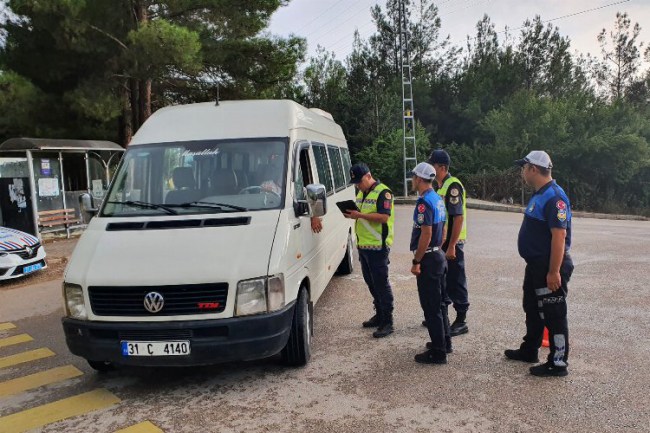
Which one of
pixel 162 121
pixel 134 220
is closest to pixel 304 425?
pixel 134 220

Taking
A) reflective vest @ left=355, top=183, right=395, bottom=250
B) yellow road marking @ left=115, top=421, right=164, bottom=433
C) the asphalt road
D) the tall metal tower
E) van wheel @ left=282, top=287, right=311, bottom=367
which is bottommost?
yellow road marking @ left=115, top=421, right=164, bottom=433

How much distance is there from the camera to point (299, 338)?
446 centimetres

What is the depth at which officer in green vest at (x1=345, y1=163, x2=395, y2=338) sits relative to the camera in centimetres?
520

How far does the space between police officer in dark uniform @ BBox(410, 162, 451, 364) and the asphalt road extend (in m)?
0.22

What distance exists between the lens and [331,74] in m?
40.6

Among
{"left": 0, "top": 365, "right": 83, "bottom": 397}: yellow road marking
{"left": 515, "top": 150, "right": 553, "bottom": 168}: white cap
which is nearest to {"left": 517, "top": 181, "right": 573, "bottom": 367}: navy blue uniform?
{"left": 515, "top": 150, "right": 553, "bottom": 168}: white cap

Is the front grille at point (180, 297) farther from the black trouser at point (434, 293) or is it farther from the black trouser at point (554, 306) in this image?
the black trouser at point (554, 306)

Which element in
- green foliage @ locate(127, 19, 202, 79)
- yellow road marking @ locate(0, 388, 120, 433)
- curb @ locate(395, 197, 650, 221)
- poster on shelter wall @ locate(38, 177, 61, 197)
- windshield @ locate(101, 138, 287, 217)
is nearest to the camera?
yellow road marking @ locate(0, 388, 120, 433)

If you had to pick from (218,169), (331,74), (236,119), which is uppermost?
(331,74)

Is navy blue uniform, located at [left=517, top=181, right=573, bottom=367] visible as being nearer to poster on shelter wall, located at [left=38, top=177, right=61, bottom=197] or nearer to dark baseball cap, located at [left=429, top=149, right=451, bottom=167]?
dark baseball cap, located at [left=429, top=149, right=451, bottom=167]

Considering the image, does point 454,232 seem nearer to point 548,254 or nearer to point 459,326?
point 459,326

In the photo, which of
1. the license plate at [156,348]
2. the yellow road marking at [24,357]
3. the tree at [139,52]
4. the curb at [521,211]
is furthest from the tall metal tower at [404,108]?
the license plate at [156,348]

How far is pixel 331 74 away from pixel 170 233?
38195 mm

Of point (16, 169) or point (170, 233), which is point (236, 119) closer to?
point (170, 233)
